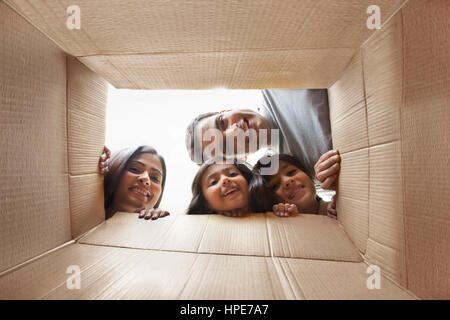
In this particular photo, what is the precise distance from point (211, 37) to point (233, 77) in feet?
0.64

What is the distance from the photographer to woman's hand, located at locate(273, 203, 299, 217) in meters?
0.77

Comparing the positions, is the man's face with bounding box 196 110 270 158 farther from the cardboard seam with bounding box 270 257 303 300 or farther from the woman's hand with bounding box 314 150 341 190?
the cardboard seam with bounding box 270 257 303 300

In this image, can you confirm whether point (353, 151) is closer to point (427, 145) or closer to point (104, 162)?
point (427, 145)

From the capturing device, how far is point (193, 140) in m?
0.94

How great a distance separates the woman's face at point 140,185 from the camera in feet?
2.72

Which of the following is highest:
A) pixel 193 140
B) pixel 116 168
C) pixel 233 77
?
pixel 233 77

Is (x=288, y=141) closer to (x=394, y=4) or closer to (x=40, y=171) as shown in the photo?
(x=394, y=4)

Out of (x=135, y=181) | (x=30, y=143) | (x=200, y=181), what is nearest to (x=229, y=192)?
(x=200, y=181)

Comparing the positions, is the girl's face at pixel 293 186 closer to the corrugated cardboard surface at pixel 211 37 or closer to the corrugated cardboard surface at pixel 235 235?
the corrugated cardboard surface at pixel 235 235

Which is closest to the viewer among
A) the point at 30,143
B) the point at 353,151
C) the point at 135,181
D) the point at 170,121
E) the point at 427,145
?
the point at 427,145

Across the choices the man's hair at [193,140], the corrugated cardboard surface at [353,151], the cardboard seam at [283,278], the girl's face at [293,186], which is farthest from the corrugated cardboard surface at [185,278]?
the man's hair at [193,140]

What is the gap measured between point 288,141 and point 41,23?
0.82m
